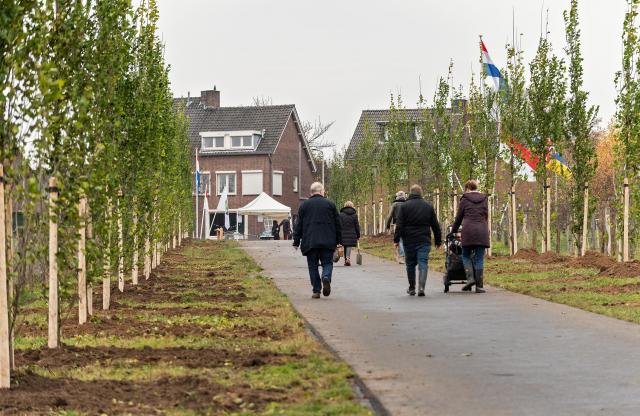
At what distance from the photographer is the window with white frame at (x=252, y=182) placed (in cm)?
9300

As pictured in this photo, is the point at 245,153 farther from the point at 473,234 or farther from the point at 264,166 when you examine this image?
the point at 473,234

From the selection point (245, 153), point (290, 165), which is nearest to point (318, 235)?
point (245, 153)

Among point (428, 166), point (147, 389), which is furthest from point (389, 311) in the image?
point (428, 166)

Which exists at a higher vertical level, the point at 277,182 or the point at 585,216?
the point at 277,182

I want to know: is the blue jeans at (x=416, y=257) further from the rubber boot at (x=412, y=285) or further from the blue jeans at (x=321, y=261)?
the blue jeans at (x=321, y=261)

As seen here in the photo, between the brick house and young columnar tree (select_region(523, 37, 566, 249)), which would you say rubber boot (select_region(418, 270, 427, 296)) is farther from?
the brick house

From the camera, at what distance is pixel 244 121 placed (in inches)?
3728

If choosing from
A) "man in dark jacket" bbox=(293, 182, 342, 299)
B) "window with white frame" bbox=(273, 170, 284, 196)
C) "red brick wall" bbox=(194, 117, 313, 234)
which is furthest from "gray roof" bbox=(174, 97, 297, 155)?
"man in dark jacket" bbox=(293, 182, 342, 299)

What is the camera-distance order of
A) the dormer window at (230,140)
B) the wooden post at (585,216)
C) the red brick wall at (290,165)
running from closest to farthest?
the wooden post at (585,216) → the dormer window at (230,140) → the red brick wall at (290,165)

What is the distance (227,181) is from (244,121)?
5020 mm

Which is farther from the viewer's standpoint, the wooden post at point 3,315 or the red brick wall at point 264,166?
the red brick wall at point 264,166

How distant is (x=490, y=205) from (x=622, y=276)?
14167mm

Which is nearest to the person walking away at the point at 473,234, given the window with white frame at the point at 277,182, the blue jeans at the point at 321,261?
the blue jeans at the point at 321,261

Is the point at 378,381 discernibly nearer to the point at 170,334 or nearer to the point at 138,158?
the point at 170,334
